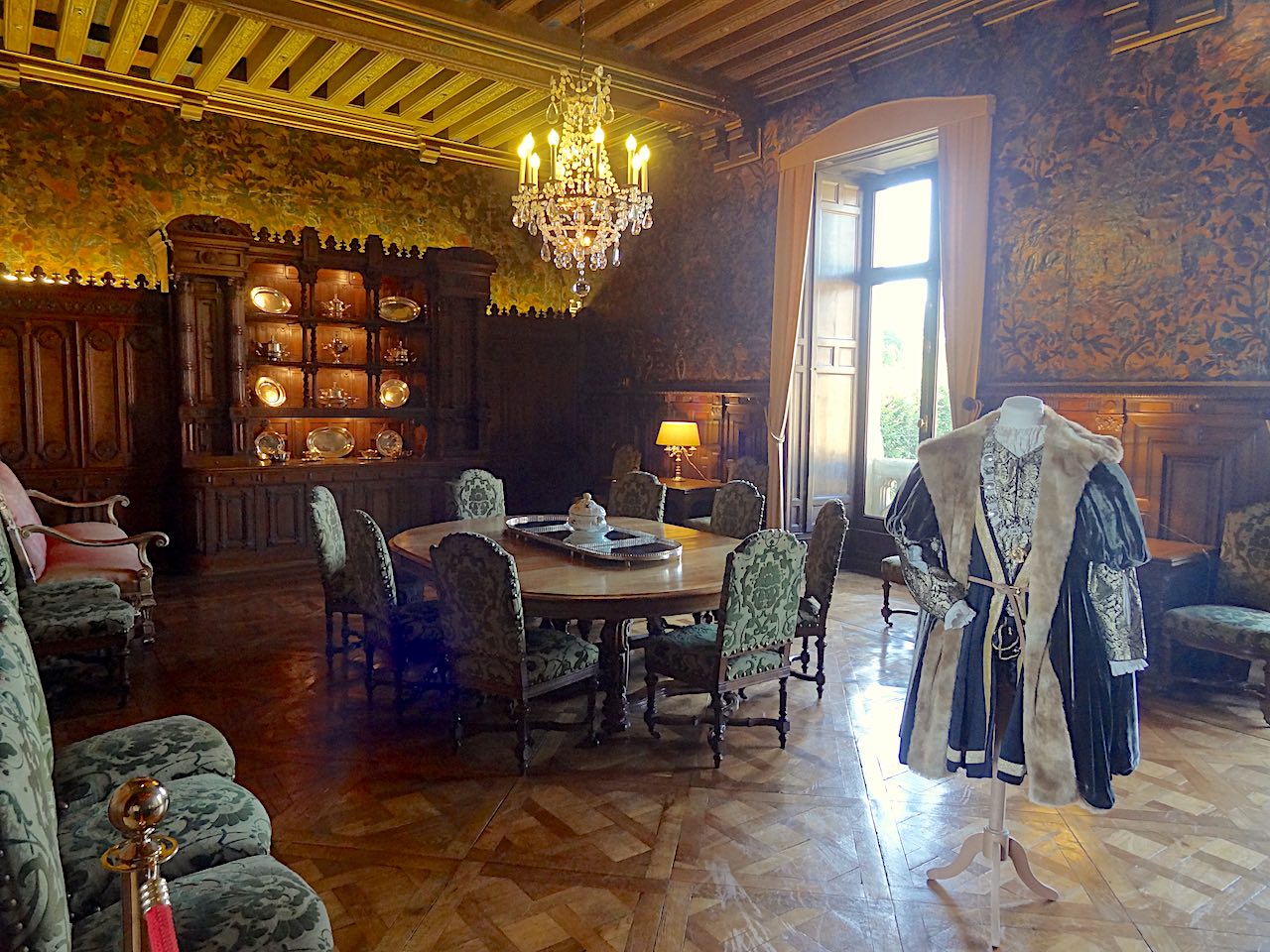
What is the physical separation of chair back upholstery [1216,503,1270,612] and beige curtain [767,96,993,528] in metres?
1.64

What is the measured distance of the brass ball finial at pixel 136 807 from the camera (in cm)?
104

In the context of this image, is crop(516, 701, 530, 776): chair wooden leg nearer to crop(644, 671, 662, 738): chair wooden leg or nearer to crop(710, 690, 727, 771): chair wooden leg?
crop(644, 671, 662, 738): chair wooden leg

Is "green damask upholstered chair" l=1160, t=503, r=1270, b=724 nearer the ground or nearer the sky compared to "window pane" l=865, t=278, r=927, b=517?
nearer the ground

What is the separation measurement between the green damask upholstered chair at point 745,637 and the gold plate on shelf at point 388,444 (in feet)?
15.3

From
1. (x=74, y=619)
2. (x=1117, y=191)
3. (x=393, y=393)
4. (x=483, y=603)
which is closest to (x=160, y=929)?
(x=483, y=603)

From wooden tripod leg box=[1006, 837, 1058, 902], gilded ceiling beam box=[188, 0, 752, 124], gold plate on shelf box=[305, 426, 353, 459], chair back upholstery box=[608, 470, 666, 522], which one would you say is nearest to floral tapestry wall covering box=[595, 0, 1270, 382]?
gilded ceiling beam box=[188, 0, 752, 124]

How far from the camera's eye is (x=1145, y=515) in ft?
15.1

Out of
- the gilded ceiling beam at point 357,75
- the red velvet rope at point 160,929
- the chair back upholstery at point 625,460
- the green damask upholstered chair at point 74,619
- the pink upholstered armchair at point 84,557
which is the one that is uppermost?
the gilded ceiling beam at point 357,75

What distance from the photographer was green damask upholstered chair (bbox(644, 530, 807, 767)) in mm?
3127

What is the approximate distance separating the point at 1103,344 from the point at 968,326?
2.67 feet

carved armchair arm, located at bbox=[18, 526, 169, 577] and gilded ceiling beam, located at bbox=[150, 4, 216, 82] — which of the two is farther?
gilded ceiling beam, located at bbox=[150, 4, 216, 82]

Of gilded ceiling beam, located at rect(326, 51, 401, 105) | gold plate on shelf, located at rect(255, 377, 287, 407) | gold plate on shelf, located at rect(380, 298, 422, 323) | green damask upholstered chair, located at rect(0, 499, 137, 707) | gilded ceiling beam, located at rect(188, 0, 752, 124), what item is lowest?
green damask upholstered chair, located at rect(0, 499, 137, 707)

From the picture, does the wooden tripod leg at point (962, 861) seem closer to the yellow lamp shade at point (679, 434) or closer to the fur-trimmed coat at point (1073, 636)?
the fur-trimmed coat at point (1073, 636)

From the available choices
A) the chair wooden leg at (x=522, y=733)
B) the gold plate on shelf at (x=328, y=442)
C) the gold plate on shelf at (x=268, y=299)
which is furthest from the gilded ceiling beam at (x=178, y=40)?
the chair wooden leg at (x=522, y=733)
